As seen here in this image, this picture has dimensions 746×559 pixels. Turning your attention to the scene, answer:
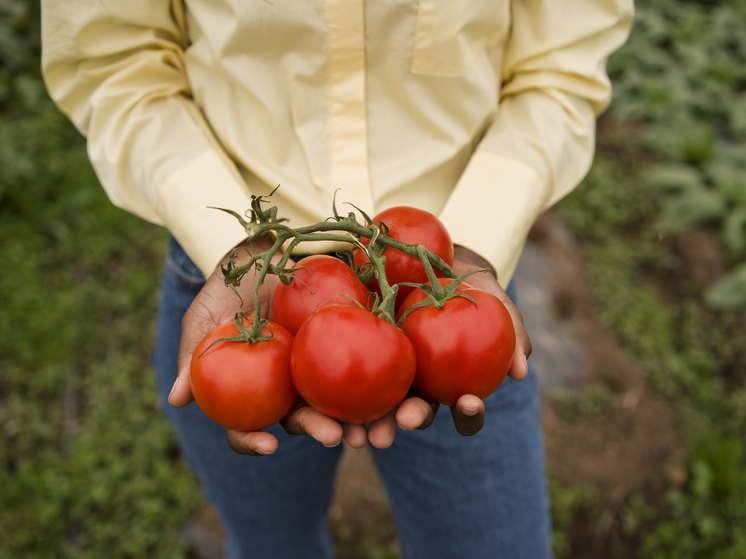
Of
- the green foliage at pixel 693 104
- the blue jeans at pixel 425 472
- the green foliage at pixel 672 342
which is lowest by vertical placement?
the green foliage at pixel 672 342

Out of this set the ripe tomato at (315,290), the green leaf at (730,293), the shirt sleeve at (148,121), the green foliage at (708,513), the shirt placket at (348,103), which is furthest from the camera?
the green leaf at (730,293)

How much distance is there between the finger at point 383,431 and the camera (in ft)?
3.75

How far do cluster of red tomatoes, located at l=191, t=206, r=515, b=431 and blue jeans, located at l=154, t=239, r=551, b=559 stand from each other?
0.39 meters

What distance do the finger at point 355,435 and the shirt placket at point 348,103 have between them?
2.02 feet

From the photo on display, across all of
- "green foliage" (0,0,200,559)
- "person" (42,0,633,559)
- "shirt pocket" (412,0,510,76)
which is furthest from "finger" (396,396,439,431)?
"green foliage" (0,0,200,559)

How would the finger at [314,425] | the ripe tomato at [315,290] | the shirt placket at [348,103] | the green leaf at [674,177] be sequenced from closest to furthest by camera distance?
the finger at [314,425], the ripe tomato at [315,290], the shirt placket at [348,103], the green leaf at [674,177]

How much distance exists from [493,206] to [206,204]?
760mm

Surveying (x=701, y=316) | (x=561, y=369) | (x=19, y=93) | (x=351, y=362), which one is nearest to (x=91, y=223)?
(x=19, y=93)

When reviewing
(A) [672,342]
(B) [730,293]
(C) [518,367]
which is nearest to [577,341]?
(A) [672,342]

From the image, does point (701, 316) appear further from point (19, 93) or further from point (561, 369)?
point (19, 93)

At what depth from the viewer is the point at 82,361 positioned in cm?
329

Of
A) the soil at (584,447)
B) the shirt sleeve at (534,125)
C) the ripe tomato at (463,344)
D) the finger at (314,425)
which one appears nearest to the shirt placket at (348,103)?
the shirt sleeve at (534,125)

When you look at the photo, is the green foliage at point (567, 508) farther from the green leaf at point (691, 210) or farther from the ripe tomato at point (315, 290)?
the green leaf at point (691, 210)

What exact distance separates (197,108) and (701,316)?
10.7 feet
